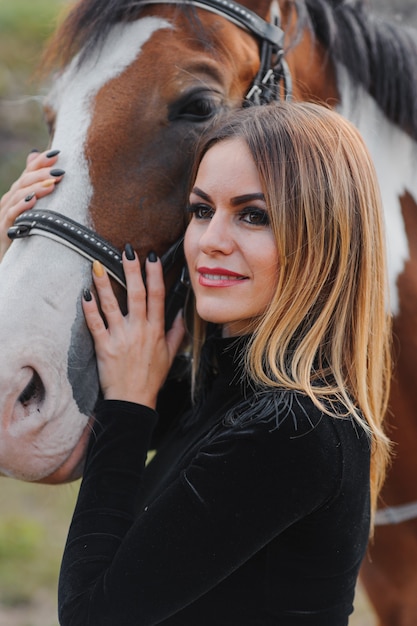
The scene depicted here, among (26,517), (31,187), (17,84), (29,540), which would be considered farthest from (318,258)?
(17,84)

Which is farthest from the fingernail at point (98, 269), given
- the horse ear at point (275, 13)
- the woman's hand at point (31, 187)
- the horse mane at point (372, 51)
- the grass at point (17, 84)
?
the grass at point (17, 84)

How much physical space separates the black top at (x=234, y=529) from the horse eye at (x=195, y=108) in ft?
2.27

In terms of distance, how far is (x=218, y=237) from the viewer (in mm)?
1433

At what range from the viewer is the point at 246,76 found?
6.23 feet

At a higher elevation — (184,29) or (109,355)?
A: (184,29)

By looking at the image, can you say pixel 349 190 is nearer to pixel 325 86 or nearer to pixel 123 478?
pixel 123 478

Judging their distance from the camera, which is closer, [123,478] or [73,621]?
[73,621]

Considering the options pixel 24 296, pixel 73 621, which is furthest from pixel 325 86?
pixel 73 621

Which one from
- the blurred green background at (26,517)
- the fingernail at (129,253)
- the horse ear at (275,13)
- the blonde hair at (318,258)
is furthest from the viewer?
the blurred green background at (26,517)

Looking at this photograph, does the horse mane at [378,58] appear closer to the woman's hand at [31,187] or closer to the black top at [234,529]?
the woman's hand at [31,187]

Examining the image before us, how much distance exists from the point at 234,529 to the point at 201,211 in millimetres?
633

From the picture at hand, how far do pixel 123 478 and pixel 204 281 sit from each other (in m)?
0.40

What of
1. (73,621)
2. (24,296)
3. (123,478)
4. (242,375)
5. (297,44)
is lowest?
(73,621)

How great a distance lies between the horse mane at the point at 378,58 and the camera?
214 cm
